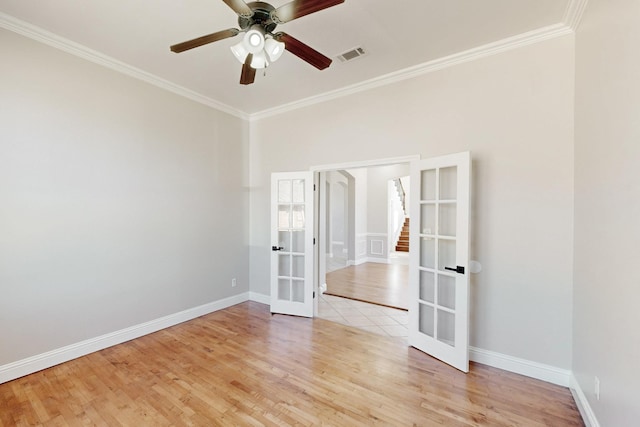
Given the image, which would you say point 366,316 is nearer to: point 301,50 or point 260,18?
point 301,50

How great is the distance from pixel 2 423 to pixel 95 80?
3.21 m

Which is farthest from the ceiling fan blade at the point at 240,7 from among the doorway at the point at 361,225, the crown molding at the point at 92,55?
the doorway at the point at 361,225

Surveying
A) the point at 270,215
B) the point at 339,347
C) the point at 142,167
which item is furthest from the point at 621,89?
the point at 142,167

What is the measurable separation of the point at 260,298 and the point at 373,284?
2.57 m

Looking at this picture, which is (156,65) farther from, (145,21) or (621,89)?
(621,89)

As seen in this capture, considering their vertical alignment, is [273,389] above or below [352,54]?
below

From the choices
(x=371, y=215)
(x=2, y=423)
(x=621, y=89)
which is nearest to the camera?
(x=621, y=89)

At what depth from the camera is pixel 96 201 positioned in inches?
122

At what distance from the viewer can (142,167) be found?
3.50 metres

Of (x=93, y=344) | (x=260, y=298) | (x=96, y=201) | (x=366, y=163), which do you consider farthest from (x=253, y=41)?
(x=260, y=298)

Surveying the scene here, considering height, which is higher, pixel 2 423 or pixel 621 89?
pixel 621 89

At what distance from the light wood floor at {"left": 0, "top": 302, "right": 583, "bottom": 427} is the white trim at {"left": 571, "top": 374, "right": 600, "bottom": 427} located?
0.22 ft

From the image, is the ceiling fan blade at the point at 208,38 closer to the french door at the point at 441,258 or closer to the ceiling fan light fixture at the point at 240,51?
the ceiling fan light fixture at the point at 240,51

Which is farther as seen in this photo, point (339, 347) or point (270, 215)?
point (270, 215)
